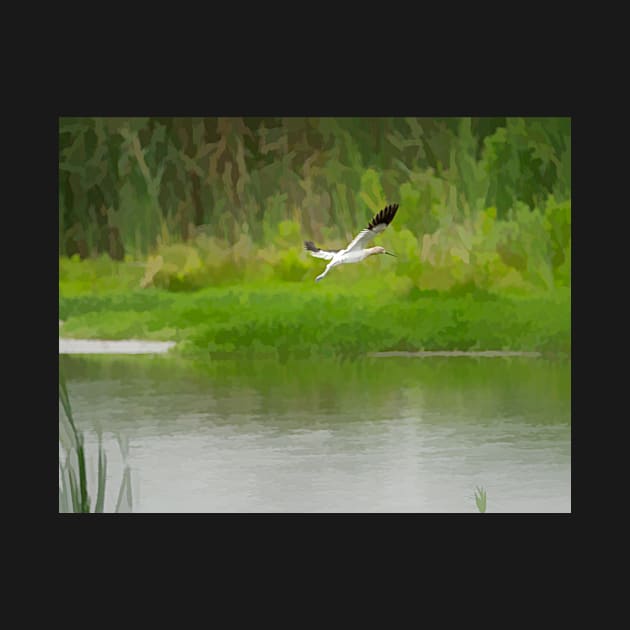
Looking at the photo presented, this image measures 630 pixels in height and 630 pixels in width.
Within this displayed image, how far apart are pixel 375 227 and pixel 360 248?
0.29m

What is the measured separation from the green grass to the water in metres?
0.12

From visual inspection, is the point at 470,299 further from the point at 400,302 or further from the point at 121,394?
the point at 121,394

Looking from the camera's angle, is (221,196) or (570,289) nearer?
(570,289)

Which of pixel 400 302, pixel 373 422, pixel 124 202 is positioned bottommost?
pixel 373 422

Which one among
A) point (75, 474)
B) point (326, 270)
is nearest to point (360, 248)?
point (326, 270)

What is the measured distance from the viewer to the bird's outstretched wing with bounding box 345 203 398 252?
8742 mm

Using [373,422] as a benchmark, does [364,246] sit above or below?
above

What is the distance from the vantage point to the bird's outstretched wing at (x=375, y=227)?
8.74 m

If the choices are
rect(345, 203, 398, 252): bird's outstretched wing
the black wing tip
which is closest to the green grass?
rect(345, 203, 398, 252): bird's outstretched wing

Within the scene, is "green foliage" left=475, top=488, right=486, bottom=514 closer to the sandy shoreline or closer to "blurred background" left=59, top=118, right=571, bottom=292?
"blurred background" left=59, top=118, right=571, bottom=292

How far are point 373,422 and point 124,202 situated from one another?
1.95 metres

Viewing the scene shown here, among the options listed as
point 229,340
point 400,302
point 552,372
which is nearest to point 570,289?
point 552,372

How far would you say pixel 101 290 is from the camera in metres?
9.50

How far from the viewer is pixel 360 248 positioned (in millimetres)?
9133
